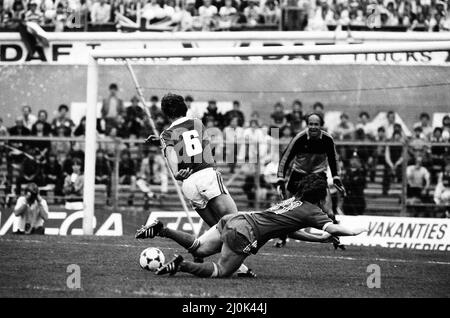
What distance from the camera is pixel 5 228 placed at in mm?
18531

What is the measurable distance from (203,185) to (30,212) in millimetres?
8042

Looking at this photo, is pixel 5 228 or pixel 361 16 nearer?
pixel 5 228

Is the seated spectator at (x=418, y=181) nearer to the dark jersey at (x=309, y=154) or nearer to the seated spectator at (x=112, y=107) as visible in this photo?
the dark jersey at (x=309, y=154)

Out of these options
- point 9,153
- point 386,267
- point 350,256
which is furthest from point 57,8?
point 386,267

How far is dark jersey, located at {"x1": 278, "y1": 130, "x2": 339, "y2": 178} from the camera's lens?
14328 mm

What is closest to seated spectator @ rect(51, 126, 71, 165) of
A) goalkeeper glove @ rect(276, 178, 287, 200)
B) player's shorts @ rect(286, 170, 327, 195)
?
player's shorts @ rect(286, 170, 327, 195)

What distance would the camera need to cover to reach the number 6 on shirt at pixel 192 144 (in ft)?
35.6

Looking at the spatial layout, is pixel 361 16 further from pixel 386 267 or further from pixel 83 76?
pixel 386 267

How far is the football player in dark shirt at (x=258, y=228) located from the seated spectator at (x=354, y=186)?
359 inches

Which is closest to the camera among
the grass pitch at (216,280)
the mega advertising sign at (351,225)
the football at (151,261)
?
the grass pitch at (216,280)

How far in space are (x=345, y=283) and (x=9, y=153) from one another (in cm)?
1173

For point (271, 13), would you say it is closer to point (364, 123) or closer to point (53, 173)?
point (364, 123)

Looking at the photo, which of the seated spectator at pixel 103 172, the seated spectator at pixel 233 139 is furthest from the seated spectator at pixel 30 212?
the seated spectator at pixel 233 139

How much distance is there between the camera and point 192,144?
10.9m
